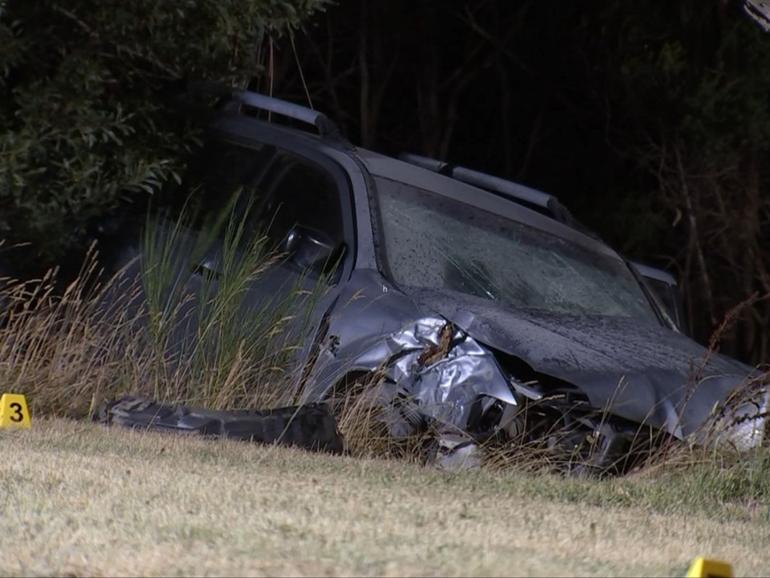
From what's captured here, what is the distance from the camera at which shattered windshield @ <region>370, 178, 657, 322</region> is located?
8.64 m

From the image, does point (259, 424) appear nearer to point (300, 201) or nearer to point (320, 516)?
point (300, 201)

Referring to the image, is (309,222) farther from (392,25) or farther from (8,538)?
(392,25)

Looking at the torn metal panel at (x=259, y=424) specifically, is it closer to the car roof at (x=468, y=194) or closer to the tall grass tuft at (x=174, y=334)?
the tall grass tuft at (x=174, y=334)

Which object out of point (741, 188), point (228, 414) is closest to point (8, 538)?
point (228, 414)

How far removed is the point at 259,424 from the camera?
25.2ft

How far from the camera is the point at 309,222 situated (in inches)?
347

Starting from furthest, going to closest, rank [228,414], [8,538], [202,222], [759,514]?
[202,222], [228,414], [759,514], [8,538]

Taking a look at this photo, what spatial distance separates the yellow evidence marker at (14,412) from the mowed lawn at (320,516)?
204 mm

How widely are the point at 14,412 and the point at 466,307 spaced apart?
7.66 ft

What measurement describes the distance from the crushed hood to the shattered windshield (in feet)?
1.07

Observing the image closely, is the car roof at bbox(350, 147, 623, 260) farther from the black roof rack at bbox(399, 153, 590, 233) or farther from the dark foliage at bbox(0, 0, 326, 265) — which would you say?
the dark foliage at bbox(0, 0, 326, 265)

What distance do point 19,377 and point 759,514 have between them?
4.05 m

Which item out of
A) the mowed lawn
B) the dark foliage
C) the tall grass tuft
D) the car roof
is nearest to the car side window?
the tall grass tuft

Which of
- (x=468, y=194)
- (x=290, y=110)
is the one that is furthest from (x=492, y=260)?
(x=290, y=110)
